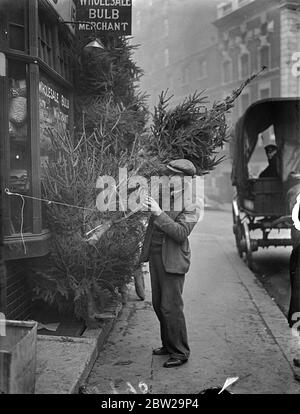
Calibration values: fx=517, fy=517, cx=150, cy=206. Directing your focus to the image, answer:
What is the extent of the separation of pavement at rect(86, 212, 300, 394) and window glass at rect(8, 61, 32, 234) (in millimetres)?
1430

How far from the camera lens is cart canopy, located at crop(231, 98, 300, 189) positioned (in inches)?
378

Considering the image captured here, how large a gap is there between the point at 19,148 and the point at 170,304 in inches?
74.6

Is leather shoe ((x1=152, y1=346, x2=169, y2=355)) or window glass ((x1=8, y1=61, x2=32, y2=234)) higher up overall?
window glass ((x1=8, y1=61, x2=32, y2=234))

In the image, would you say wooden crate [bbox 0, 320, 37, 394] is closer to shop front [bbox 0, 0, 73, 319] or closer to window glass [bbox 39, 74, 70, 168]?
shop front [bbox 0, 0, 73, 319]

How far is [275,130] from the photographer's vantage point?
1034 centimetres

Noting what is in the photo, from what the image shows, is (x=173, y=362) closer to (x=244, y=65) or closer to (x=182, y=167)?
(x=182, y=167)

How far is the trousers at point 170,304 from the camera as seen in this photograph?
4.34m

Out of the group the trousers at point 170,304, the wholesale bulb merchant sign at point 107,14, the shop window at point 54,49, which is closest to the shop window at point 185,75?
the wholesale bulb merchant sign at point 107,14

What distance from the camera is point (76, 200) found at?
4.56m

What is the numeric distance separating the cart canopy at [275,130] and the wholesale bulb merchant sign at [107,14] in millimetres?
5094

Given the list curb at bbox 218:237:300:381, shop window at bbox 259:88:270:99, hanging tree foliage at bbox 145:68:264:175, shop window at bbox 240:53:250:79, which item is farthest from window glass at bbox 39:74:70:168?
shop window at bbox 259:88:270:99

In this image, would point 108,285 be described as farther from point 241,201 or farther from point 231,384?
point 241,201
